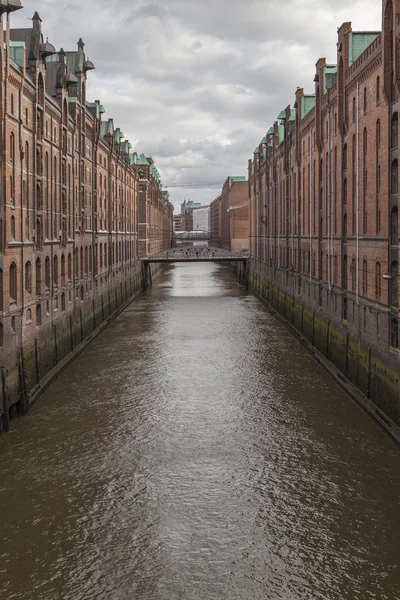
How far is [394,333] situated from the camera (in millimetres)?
22750

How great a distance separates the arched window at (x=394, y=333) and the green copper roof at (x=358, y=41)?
49.4 ft

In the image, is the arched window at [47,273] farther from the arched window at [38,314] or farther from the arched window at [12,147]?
the arched window at [12,147]

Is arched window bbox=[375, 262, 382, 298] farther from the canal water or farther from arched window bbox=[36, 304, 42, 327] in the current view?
arched window bbox=[36, 304, 42, 327]

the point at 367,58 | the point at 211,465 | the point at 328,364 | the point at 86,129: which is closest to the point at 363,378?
the point at 328,364

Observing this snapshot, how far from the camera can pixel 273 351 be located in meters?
34.8

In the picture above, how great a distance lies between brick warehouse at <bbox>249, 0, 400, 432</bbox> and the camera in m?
23.0

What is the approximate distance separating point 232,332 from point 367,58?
20.2m

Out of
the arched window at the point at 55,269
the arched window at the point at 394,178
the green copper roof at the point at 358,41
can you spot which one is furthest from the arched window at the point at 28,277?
the green copper roof at the point at 358,41

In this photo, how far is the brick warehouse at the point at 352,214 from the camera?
23031 mm

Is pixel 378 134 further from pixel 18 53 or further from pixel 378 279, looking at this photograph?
pixel 18 53

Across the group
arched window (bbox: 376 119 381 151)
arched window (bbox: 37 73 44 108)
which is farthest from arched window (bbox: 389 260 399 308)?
arched window (bbox: 37 73 44 108)

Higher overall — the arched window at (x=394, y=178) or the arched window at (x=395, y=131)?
the arched window at (x=395, y=131)

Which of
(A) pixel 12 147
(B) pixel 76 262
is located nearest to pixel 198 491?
(A) pixel 12 147

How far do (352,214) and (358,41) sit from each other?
908cm
